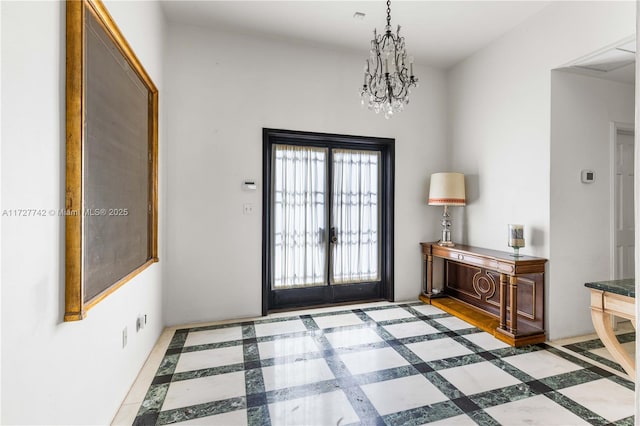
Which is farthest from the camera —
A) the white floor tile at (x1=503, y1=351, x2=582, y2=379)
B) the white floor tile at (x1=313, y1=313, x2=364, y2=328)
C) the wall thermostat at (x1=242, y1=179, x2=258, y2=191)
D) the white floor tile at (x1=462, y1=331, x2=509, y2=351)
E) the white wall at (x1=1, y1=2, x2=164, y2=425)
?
the wall thermostat at (x1=242, y1=179, x2=258, y2=191)

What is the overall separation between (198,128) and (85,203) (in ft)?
→ 7.20

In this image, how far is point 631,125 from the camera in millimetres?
3367

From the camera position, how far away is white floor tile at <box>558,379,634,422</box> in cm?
199

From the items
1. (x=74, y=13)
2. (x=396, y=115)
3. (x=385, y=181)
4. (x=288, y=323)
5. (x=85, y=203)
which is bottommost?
(x=288, y=323)

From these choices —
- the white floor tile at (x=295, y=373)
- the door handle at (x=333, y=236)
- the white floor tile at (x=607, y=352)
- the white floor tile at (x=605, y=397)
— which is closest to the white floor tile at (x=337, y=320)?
the white floor tile at (x=295, y=373)

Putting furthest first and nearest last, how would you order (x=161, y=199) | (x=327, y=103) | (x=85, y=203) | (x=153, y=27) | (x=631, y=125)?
(x=327, y=103) → (x=631, y=125) → (x=161, y=199) → (x=153, y=27) → (x=85, y=203)

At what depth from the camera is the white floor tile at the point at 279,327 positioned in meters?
3.24

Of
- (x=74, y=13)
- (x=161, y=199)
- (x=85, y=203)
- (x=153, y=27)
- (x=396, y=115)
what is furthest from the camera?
(x=396, y=115)

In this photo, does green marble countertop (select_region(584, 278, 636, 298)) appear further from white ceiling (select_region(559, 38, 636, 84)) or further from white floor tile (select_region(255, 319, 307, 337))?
white floor tile (select_region(255, 319, 307, 337))

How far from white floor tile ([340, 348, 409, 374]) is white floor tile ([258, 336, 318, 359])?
36 cm

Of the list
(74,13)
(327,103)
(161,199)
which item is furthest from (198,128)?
(74,13)

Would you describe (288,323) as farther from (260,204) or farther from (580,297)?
(580,297)

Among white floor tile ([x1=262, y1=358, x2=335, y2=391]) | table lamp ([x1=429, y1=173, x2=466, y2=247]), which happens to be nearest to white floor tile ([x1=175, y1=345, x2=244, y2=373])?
white floor tile ([x1=262, y1=358, x2=335, y2=391])

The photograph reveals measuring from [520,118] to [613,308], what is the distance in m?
2.24
